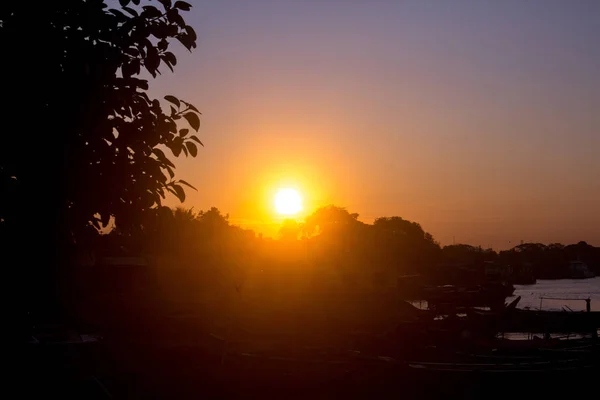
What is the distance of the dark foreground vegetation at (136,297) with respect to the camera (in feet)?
11.4

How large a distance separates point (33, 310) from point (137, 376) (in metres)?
10.8

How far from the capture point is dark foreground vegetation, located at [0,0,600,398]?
11.4ft

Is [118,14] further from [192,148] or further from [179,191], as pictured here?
[179,191]

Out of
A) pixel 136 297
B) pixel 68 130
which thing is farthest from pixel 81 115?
pixel 136 297

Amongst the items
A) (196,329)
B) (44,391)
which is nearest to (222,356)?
(196,329)

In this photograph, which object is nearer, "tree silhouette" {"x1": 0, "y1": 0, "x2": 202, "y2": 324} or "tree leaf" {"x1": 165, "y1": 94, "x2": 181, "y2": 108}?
"tree silhouette" {"x1": 0, "y1": 0, "x2": 202, "y2": 324}

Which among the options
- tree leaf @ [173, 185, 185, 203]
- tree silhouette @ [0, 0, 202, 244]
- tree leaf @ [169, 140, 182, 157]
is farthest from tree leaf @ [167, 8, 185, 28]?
tree leaf @ [173, 185, 185, 203]

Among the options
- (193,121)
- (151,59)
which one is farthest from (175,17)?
(193,121)

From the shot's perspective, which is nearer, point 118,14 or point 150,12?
point 118,14

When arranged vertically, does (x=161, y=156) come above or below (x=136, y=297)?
above

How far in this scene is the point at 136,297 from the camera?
27000 mm

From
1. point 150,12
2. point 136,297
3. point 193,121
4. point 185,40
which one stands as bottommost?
point 136,297

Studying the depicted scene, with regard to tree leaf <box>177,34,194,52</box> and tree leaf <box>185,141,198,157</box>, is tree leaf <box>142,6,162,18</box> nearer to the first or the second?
tree leaf <box>177,34,194,52</box>

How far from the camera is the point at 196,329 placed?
775 inches
